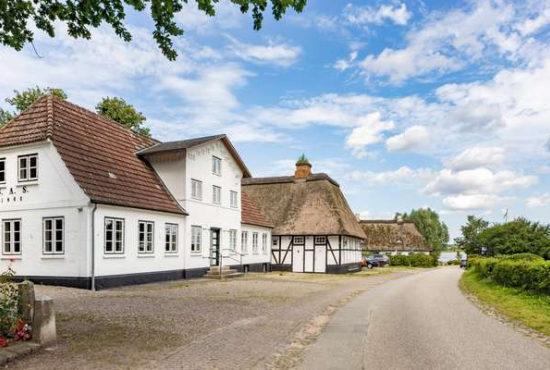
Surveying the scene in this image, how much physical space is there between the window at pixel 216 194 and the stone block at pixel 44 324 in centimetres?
1999

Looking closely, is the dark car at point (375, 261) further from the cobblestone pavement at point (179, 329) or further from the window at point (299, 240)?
the cobblestone pavement at point (179, 329)

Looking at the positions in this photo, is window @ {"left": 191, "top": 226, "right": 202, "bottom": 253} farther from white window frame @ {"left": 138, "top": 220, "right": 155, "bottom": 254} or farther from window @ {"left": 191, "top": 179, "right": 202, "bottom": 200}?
white window frame @ {"left": 138, "top": 220, "right": 155, "bottom": 254}

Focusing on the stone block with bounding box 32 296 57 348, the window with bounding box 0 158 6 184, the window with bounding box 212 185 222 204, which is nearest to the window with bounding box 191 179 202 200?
the window with bounding box 212 185 222 204

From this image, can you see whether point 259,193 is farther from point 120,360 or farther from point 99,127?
point 120,360

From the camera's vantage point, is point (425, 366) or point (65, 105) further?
point (65, 105)

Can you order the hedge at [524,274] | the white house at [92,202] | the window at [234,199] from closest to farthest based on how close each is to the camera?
the hedge at [524,274]
the white house at [92,202]
the window at [234,199]

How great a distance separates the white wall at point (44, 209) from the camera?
60.5 ft

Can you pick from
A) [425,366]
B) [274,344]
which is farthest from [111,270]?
[425,366]

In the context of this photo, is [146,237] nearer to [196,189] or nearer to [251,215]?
[196,189]

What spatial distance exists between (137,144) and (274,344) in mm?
19634

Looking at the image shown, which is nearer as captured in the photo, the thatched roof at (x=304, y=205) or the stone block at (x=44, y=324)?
the stone block at (x=44, y=324)

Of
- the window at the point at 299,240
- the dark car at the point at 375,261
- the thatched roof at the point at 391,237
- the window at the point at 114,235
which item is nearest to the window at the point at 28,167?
the window at the point at 114,235

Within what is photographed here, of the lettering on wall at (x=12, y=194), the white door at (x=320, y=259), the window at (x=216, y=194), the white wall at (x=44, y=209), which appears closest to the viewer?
the white wall at (x=44, y=209)

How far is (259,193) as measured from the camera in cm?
4297
